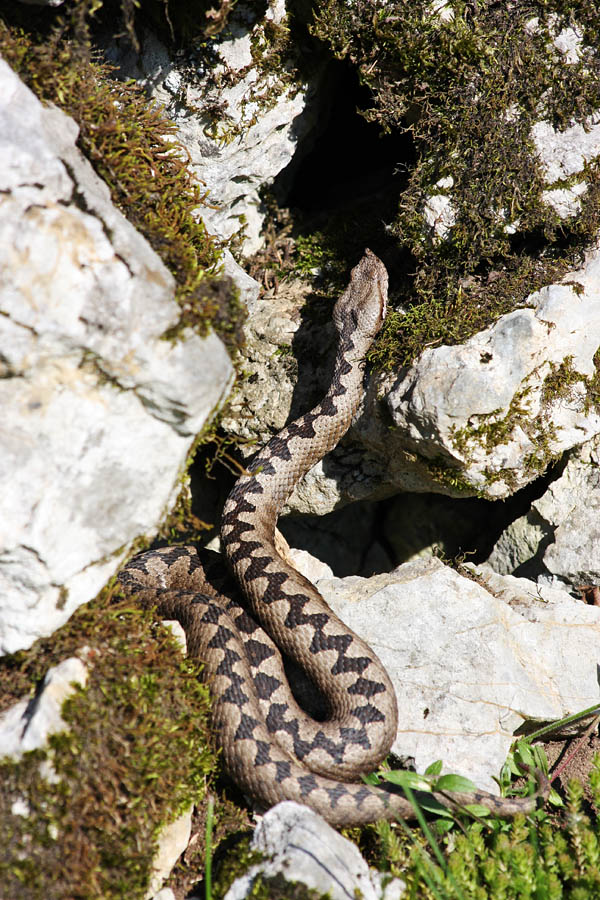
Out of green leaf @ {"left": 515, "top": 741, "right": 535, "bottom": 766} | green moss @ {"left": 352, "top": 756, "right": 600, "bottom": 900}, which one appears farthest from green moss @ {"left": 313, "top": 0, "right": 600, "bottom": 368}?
green moss @ {"left": 352, "top": 756, "right": 600, "bottom": 900}

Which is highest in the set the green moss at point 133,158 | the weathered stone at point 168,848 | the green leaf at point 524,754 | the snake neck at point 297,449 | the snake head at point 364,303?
the snake head at point 364,303

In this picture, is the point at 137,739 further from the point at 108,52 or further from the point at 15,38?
the point at 108,52

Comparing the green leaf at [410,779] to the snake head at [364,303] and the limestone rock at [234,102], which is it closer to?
the snake head at [364,303]

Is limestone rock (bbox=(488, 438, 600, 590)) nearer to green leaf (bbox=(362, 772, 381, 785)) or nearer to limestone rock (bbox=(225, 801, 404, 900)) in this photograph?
green leaf (bbox=(362, 772, 381, 785))

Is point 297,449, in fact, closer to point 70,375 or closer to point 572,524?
point 572,524

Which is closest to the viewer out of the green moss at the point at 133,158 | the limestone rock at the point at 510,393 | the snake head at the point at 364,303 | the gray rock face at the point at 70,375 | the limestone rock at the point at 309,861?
the gray rock face at the point at 70,375

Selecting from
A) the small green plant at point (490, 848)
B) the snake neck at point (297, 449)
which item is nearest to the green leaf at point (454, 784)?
the small green plant at point (490, 848)

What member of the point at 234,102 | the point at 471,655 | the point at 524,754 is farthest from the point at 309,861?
the point at 234,102
